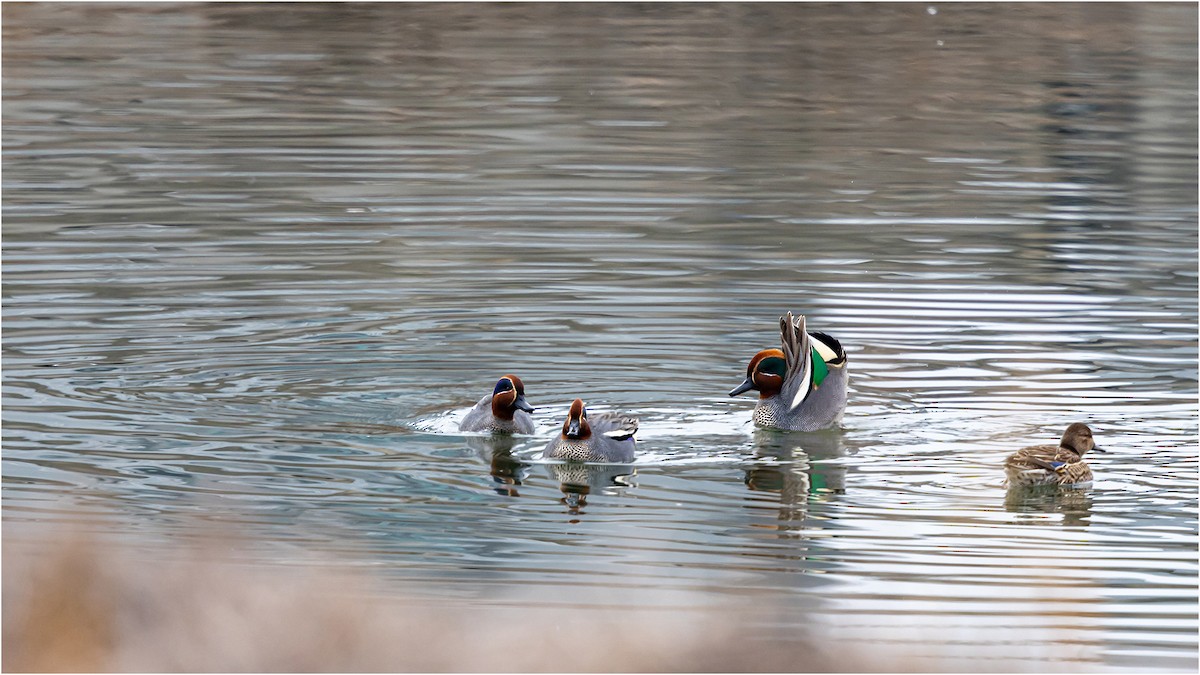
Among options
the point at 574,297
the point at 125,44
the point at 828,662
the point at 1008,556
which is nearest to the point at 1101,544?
the point at 1008,556

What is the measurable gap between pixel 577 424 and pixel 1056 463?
8.93 feet

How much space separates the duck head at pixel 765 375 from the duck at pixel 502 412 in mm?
1476

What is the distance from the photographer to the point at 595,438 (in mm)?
11188

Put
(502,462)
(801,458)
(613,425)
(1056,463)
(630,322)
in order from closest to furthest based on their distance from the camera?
(1056,463), (613,425), (502,462), (801,458), (630,322)

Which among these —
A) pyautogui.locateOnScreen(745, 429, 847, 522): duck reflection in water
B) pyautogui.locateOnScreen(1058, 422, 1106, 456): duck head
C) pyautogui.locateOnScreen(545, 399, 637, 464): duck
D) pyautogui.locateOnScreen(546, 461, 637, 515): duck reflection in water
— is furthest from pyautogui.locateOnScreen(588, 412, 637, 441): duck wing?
pyautogui.locateOnScreen(1058, 422, 1106, 456): duck head

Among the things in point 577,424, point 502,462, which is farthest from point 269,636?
point 502,462

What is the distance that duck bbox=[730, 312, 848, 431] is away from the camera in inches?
483

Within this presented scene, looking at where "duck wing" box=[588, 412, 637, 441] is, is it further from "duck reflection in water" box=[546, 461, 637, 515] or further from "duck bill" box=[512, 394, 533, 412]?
"duck bill" box=[512, 394, 533, 412]

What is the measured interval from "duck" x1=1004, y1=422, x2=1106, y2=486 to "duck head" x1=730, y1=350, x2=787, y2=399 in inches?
75.4

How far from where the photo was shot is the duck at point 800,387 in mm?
12258

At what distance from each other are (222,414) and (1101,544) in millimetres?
5451

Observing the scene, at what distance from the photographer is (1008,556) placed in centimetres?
952

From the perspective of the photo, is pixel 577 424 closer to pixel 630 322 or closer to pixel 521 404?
pixel 521 404

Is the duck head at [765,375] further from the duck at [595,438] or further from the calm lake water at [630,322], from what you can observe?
the duck at [595,438]
